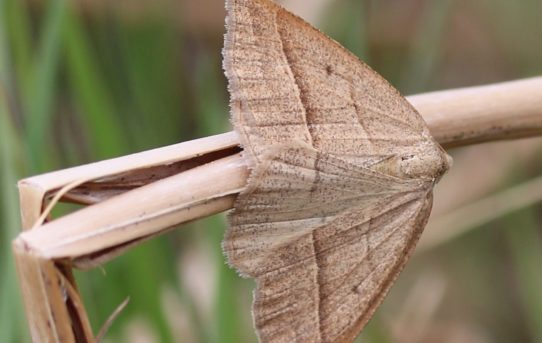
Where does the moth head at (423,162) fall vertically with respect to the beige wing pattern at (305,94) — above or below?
below

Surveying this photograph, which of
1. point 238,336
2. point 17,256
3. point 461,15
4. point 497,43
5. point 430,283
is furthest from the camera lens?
point 461,15

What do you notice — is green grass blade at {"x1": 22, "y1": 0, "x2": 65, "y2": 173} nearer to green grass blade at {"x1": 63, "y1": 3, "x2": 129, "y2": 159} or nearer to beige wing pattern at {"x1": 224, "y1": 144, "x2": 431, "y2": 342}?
green grass blade at {"x1": 63, "y1": 3, "x2": 129, "y2": 159}

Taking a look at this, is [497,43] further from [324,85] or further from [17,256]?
[17,256]

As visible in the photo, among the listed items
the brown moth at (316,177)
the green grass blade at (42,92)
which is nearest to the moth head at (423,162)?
the brown moth at (316,177)

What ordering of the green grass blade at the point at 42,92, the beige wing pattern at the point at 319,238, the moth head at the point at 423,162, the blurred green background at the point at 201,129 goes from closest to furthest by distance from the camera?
the beige wing pattern at the point at 319,238
the moth head at the point at 423,162
the green grass blade at the point at 42,92
the blurred green background at the point at 201,129

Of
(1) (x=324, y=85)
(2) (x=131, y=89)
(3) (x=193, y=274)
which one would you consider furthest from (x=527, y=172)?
(1) (x=324, y=85)

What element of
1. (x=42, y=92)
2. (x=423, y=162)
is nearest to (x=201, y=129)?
(x=42, y=92)

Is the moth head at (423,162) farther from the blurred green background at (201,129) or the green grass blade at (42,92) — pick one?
the green grass blade at (42,92)

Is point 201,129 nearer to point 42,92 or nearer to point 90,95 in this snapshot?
point 90,95
